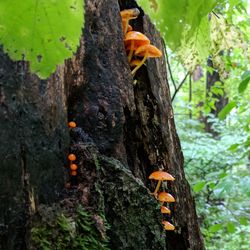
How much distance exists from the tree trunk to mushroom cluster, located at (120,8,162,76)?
8cm

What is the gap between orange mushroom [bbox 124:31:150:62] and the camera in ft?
7.19

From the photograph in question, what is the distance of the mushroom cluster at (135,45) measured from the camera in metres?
2.22

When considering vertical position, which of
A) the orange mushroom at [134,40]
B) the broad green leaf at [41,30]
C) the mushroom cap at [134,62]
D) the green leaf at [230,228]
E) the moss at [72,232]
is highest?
the orange mushroom at [134,40]

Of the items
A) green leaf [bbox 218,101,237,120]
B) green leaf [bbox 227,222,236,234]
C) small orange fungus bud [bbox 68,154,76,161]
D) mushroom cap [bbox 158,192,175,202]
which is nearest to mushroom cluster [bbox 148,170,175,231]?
mushroom cap [bbox 158,192,175,202]

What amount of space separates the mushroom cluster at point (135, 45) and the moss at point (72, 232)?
1.02 meters

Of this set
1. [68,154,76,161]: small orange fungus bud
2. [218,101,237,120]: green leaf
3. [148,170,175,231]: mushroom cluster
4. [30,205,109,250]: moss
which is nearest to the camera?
[30,205,109,250]: moss

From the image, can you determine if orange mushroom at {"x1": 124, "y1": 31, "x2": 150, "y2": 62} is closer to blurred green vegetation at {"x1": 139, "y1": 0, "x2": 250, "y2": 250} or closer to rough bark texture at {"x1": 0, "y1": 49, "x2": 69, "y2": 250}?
blurred green vegetation at {"x1": 139, "y1": 0, "x2": 250, "y2": 250}

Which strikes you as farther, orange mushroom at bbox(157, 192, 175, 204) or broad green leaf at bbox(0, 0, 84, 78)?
orange mushroom at bbox(157, 192, 175, 204)

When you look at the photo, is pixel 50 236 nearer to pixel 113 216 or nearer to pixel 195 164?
pixel 113 216

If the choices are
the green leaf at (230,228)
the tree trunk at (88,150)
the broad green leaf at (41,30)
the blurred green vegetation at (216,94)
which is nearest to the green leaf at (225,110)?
the blurred green vegetation at (216,94)

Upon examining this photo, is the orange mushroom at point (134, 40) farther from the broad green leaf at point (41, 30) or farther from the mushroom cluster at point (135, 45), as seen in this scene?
the broad green leaf at point (41, 30)

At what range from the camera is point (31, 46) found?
544 mm

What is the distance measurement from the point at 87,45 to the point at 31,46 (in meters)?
1.50

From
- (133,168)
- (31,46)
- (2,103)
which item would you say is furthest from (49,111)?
(31,46)
